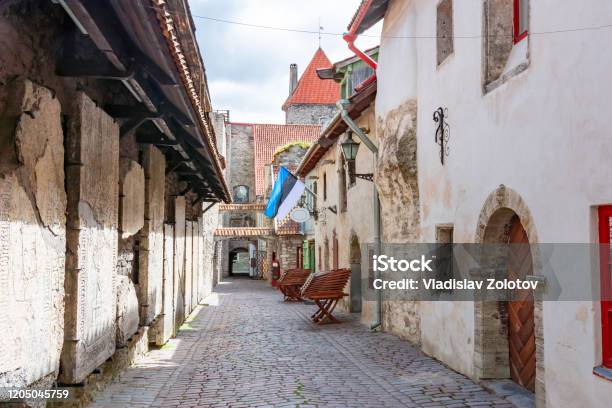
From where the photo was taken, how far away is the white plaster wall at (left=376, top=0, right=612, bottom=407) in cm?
473

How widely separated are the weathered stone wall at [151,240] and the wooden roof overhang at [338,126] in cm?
456

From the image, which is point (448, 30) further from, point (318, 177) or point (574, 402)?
point (318, 177)

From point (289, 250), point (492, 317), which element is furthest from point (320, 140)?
point (289, 250)

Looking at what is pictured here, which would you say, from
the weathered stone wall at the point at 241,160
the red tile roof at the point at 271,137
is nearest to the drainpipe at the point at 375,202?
the red tile roof at the point at 271,137

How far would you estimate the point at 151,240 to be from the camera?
8695 millimetres

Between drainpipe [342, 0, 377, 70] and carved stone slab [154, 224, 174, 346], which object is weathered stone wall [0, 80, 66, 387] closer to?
carved stone slab [154, 224, 174, 346]

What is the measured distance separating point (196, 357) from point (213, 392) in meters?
2.50

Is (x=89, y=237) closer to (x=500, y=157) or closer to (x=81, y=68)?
(x=81, y=68)

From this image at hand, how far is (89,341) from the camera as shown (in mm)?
5535

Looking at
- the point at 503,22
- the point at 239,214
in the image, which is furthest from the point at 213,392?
the point at 239,214

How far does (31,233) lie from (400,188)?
7.00 meters

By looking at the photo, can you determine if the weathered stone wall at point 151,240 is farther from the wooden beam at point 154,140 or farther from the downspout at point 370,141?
the downspout at point 370,141

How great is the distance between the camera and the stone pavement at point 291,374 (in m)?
6.43

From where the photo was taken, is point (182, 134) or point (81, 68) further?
point (182, 134)
